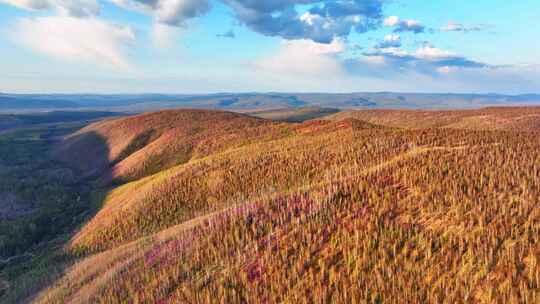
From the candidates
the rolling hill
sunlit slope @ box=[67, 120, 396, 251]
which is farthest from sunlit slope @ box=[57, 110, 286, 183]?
the rolling hill

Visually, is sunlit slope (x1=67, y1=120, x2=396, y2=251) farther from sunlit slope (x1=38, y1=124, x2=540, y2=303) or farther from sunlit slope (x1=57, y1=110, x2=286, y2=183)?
sunlit slope (x1=57, y1=110, x2=286, y2=183)


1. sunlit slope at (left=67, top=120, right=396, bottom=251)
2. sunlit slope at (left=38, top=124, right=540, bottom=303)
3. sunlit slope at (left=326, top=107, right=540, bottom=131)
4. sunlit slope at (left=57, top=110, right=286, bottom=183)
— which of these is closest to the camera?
sunlit slope at (left=38, top=124, right=540, bottom=303)

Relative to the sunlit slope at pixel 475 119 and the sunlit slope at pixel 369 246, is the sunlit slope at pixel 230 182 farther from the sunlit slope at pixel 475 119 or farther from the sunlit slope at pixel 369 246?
the sunlit slope at pixel 475 119

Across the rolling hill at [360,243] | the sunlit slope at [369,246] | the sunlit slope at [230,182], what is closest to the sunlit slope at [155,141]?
the sunlit slope at [230,182]

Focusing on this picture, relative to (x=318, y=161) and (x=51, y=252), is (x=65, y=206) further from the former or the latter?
(x=318, y=161)

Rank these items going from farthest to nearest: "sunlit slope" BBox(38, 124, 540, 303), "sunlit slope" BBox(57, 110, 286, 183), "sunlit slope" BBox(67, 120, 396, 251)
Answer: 1. "sunlit slope" BBox(57, 110, 286, 183)
2. "sunlit slope" BBox(67, 120, 396, 251)
3. "sunlit slope" BBox(38, 124, 540, 303)

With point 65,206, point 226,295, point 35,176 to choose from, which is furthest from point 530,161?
point 35,176

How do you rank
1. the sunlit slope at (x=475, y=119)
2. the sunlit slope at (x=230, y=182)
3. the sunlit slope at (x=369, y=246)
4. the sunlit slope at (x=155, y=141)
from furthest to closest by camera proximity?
1. the sunlit slope at (x=475, y=119)
2. the sunlit slope at (x=155, y=141)
3. the sunlit slope at (x=230, y=182)
4. the sunlit slope at (x=369, y=246)
